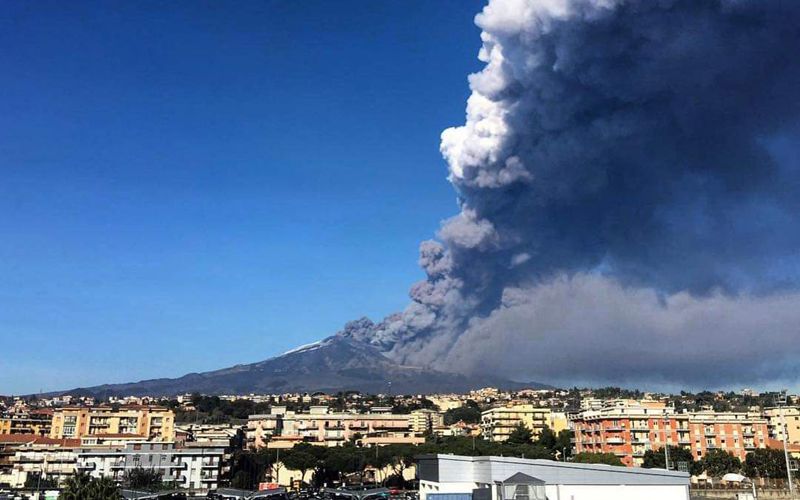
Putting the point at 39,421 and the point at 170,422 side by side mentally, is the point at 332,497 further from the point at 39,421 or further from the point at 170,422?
the point at 39,421

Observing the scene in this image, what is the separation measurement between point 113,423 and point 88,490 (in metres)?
54.8

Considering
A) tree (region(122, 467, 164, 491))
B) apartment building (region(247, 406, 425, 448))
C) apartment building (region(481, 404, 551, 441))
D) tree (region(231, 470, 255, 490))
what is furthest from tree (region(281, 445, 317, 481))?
apartment building (region(481, 404, 551, 441))

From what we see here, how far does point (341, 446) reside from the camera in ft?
227

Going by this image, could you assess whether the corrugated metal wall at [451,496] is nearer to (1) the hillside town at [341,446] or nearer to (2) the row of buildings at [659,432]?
(1) the hillside town at [341,446]

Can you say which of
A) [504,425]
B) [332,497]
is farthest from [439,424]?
[332,497]

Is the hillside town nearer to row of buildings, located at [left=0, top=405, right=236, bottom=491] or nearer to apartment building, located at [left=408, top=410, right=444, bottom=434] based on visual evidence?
row of buildings, located at [left=0, top=405, right=236, bottom=491]

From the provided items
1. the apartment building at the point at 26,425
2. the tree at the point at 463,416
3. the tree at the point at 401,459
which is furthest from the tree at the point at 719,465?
the apartment building at the point at 26,425

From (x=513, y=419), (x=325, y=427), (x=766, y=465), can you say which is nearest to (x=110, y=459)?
(x=325, y=427)

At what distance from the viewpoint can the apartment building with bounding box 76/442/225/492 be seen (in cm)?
5838

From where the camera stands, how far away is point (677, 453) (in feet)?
214

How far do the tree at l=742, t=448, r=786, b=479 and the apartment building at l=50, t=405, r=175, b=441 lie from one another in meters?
53.6

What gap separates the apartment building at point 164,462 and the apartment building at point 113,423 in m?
15.3

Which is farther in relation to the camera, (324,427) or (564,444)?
(324,427)

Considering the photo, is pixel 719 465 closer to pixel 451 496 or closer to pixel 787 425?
pixel 787 425
